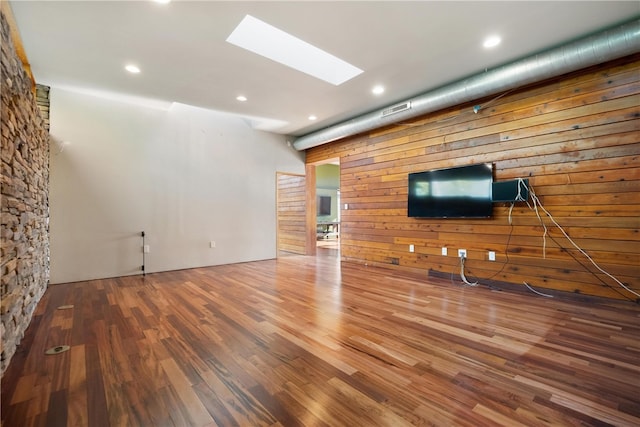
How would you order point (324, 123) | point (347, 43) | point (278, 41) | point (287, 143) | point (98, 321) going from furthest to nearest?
point (287, 143) → point (324, 123) → point (278, 41) → point (347, 43) → point (98, 321)

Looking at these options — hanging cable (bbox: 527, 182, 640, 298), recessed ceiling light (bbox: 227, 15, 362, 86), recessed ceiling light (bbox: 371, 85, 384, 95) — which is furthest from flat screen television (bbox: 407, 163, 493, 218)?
recessed ceiling light (bbox: 227, 15, 362, 86)

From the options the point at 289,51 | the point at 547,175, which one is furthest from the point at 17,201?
the point at 547,175

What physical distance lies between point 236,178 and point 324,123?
208 centimetres

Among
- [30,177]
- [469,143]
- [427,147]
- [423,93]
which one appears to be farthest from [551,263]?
[30,177]

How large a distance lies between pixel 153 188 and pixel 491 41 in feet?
16.9

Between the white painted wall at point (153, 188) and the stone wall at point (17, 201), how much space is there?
1156mm

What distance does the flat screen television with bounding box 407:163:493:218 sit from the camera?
12.9 ft

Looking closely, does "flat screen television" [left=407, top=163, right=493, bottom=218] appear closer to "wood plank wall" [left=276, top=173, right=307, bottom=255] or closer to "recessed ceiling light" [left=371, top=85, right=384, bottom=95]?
"recessed ceiling light" [left=371, top=85, right=384, bottom=95]

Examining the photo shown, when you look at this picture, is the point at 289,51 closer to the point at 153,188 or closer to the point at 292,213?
the point at 153,188

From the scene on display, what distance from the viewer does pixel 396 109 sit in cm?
446

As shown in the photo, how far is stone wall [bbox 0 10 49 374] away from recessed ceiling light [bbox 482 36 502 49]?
392cm

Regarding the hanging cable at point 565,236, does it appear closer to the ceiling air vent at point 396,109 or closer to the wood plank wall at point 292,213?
the ceiling air vent at point 396,109

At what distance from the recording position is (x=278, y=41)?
316 centimetres

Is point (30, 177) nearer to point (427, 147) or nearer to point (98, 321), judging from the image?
point (98, 321)
